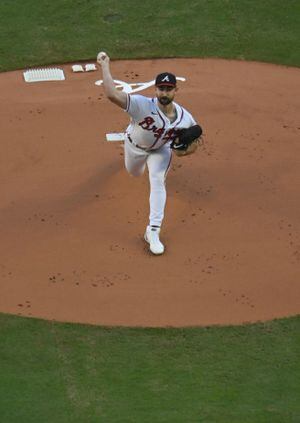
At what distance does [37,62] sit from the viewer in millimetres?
16922

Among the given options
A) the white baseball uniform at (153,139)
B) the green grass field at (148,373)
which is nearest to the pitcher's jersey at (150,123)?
the white baseball uniform at (153,139)

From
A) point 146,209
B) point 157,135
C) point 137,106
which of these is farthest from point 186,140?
point 146,209

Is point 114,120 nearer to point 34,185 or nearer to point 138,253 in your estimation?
point 34,185

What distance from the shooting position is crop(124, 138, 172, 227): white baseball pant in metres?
12.6

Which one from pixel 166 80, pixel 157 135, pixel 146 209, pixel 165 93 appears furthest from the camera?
pixel 146 209

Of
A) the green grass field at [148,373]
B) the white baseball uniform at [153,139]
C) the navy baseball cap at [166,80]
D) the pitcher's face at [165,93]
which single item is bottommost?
the green grass field at [148,373]

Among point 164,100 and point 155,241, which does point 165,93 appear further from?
point 155,241

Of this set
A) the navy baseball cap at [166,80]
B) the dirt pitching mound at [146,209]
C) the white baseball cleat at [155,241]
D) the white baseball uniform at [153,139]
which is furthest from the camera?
the white baseball cleat at [155,241]

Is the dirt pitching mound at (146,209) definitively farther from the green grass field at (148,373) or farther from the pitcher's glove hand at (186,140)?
the pitcher's glove hand at (186,140)

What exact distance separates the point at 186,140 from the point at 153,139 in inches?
16.5

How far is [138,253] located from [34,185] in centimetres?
189

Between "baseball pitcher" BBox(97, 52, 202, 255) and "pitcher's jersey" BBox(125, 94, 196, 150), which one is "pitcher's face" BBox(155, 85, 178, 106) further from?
"pitcher's jersey" BBox(125, 94, 196, 150)

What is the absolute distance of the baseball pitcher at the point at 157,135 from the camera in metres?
12.2

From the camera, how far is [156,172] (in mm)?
12711
